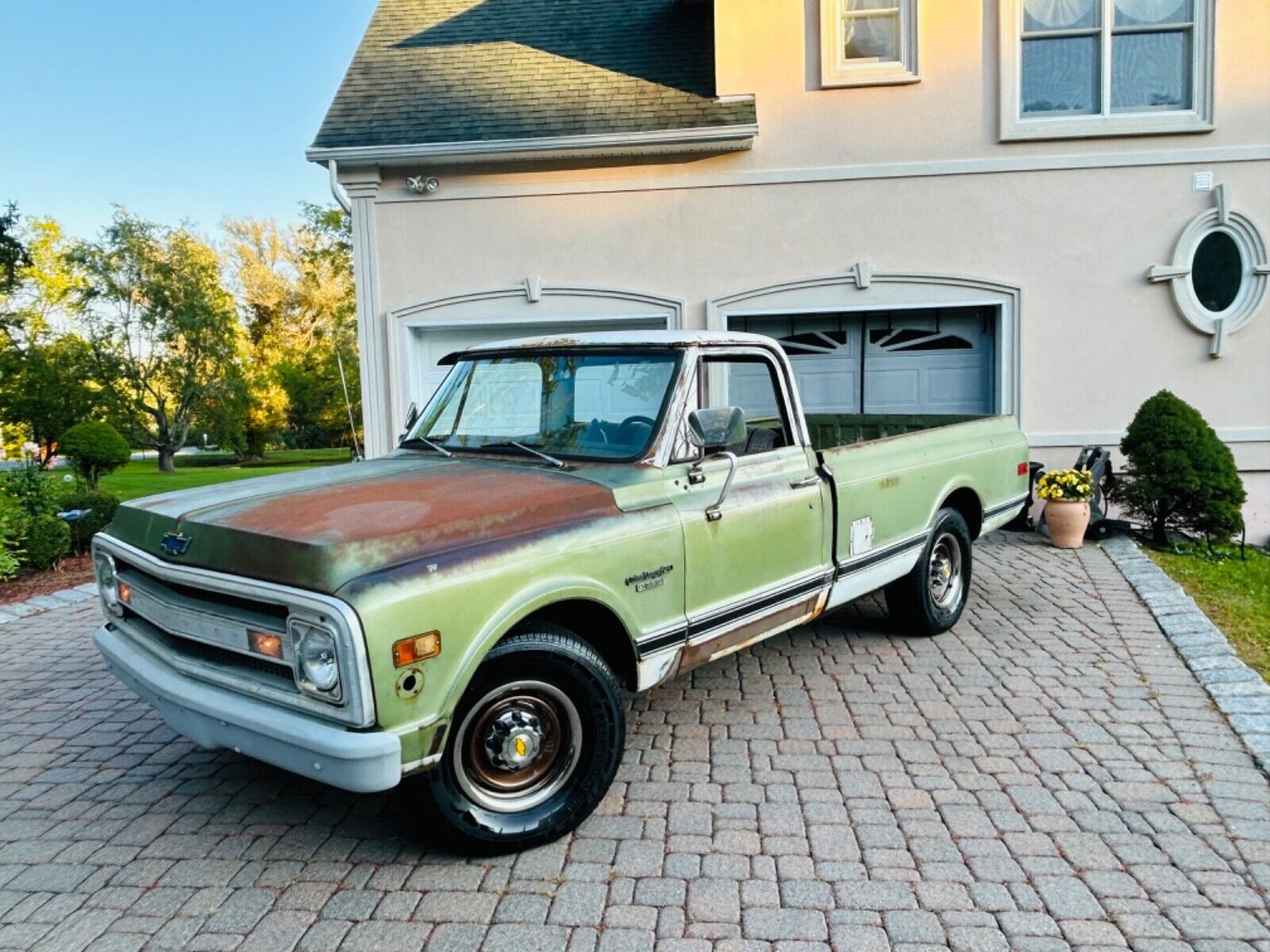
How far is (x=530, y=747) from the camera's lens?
3.33 metres

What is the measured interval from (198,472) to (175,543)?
23.7 metres

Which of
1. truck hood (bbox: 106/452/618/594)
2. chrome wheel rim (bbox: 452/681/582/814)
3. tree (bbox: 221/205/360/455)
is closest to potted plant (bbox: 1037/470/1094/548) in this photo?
truck hood (bbox: 106/452/618/594)

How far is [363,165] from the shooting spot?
1000 cm

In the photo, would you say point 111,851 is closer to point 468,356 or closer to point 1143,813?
point 468,356

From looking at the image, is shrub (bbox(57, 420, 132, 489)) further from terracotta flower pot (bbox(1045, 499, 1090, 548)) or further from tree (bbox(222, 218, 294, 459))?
tree (bbox(222, 218, 294, 459))

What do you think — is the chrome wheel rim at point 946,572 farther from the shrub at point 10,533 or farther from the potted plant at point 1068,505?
the shrub at point 10,533

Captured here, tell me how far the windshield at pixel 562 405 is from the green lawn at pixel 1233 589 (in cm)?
389

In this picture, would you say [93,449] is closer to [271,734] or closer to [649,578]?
[271,734]

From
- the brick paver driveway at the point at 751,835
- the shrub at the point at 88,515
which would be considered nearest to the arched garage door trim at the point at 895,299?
the brick paver driveway at the point at 751,835

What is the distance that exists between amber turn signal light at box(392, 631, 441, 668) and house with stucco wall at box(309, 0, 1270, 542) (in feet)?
24.9

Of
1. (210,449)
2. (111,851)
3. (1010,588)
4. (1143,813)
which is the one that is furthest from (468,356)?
(210,449)

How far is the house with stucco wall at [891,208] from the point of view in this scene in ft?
30.9

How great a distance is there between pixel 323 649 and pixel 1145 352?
9494 mm

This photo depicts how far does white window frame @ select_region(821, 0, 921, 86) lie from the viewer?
955cm
